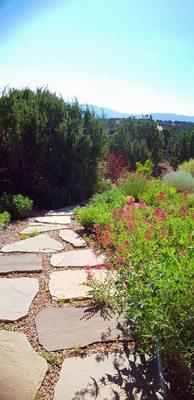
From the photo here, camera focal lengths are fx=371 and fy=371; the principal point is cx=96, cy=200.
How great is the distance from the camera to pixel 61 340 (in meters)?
2.53

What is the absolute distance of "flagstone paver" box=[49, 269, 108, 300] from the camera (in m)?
3.17

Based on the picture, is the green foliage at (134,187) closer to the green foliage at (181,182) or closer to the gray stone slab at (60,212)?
the green foliage at (181,182)

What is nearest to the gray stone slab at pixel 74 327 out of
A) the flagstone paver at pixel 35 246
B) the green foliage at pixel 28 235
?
the flagstone paver at pixel 35 246

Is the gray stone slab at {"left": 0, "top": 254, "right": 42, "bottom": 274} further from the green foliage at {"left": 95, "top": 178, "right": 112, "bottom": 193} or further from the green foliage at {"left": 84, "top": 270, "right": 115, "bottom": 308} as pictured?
the green foliage at {"left": 95, "top": 178, "right": 112, "bottom": 193}

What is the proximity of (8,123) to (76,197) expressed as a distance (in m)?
1.95

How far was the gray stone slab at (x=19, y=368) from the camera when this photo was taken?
2.05m

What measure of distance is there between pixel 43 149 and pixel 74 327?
15.9 ft

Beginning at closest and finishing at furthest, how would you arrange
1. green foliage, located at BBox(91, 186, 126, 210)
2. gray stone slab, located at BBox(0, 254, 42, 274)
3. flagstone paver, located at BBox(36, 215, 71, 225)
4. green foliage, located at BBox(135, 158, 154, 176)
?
gray stone slab, located at BBox(0, 254, 42, 274) → flagstone paver, located at BBox(36, 215, 71, 225) → green foliage, located at BBox(91, 186, 126, 210) → green foliage, located at BBox(135, 158, 154, 176)

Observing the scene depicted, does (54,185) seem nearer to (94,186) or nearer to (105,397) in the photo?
(94,186)

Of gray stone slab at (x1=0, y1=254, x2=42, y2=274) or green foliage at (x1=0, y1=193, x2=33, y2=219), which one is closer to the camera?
gray stone slab at (x1=0, y1=254, x2=42, y2=274)

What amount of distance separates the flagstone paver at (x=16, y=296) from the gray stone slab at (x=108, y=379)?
68 centimetres

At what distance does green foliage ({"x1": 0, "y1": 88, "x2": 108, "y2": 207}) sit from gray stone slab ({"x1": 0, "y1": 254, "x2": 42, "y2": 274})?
9.94 ft

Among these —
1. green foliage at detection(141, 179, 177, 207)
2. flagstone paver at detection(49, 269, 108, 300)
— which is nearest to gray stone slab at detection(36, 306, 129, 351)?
flagstone paver at detection(49, 269, 108, 300)

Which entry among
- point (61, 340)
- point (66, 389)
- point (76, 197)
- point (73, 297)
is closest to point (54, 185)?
point (76, 197)
